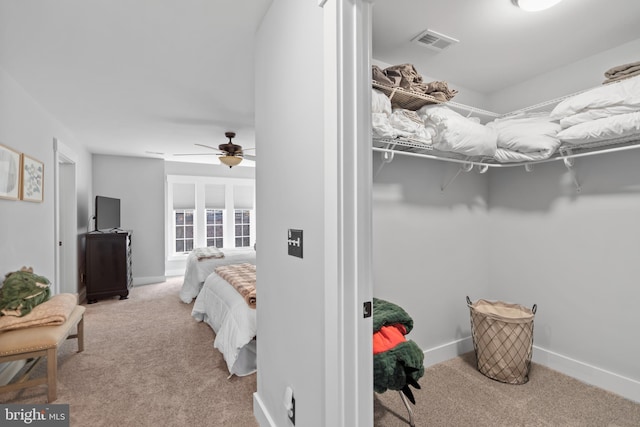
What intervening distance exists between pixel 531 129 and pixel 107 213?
18.2 ft

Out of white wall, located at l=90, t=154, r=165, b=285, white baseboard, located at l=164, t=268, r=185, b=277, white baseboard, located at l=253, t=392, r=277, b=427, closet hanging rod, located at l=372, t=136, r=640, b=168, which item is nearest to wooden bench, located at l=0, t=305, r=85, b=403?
white baseboard, located at l=253, t=392, r=277, b=427

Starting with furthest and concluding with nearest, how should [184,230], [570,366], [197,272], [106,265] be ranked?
[184,230] < [106,265] < [197,272] < [570,366]

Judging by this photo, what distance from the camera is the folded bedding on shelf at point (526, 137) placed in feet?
6.91

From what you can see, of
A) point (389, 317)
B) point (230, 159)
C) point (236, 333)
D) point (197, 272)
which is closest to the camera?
point (389, 317)

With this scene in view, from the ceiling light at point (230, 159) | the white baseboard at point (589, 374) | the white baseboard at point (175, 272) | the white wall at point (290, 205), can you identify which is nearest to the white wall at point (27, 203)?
the ceiling light at point (230, 159)

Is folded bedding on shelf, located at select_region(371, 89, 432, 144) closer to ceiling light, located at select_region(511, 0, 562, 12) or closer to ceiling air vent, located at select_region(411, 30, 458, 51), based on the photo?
ceiling air vent, located at select_region(411, 30, 458, 51)

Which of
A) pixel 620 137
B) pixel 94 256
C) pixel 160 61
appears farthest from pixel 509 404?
pixel 94 256

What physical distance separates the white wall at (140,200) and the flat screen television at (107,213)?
0.39 meters

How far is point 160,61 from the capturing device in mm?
2199

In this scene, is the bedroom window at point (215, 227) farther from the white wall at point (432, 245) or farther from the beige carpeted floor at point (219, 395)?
the white wall at point (432, 245)

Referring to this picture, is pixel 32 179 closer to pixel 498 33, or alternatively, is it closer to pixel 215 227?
pixel 498 33

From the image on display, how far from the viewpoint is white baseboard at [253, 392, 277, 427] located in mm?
1693

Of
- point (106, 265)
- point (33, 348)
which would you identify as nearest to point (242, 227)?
point (106, 265)

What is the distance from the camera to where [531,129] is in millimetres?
2168
